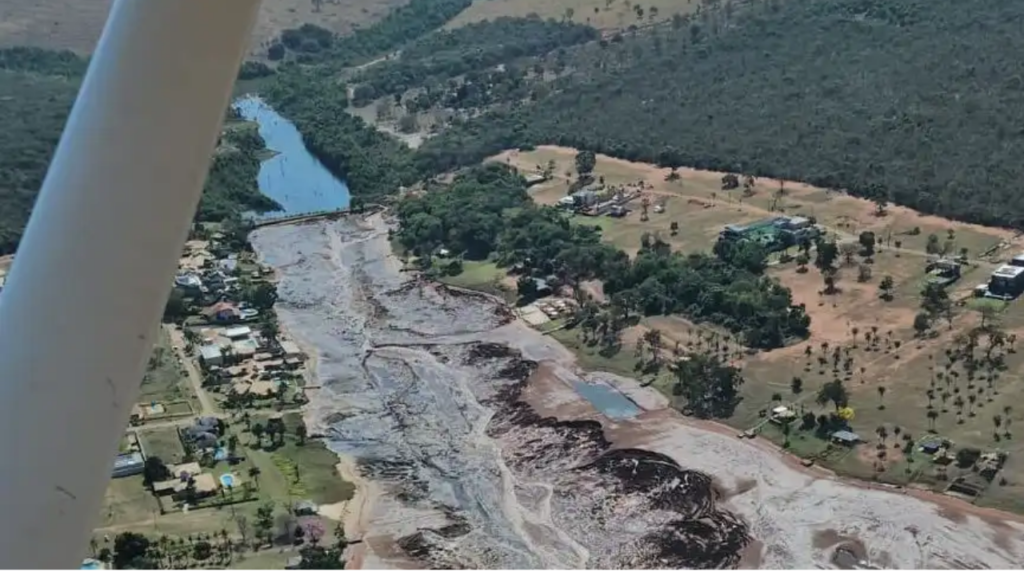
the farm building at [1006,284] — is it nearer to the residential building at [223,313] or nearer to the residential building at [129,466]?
the residential building at [223,313]

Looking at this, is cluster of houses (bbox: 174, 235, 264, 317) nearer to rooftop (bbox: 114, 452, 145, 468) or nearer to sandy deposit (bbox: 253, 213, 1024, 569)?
sandy deposit (bbox: 253, 213, 1024, 569)

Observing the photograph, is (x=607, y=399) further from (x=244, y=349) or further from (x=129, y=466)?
(x=129, y=466)

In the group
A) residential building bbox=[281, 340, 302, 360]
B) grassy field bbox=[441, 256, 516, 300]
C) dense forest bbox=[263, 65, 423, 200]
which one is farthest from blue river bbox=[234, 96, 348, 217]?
residential building bbox=[281, 340, 302, 360]

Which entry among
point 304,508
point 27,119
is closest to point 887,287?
point 304,508

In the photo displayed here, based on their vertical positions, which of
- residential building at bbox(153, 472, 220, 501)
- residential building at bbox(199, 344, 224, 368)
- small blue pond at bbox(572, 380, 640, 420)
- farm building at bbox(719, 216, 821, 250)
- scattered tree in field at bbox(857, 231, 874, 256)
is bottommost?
residential building at bbox(199, 344, 224, 368)

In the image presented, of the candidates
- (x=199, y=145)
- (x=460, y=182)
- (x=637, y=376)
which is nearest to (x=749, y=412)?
(x=637, y=376)

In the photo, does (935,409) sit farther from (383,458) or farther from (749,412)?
(383,458)
